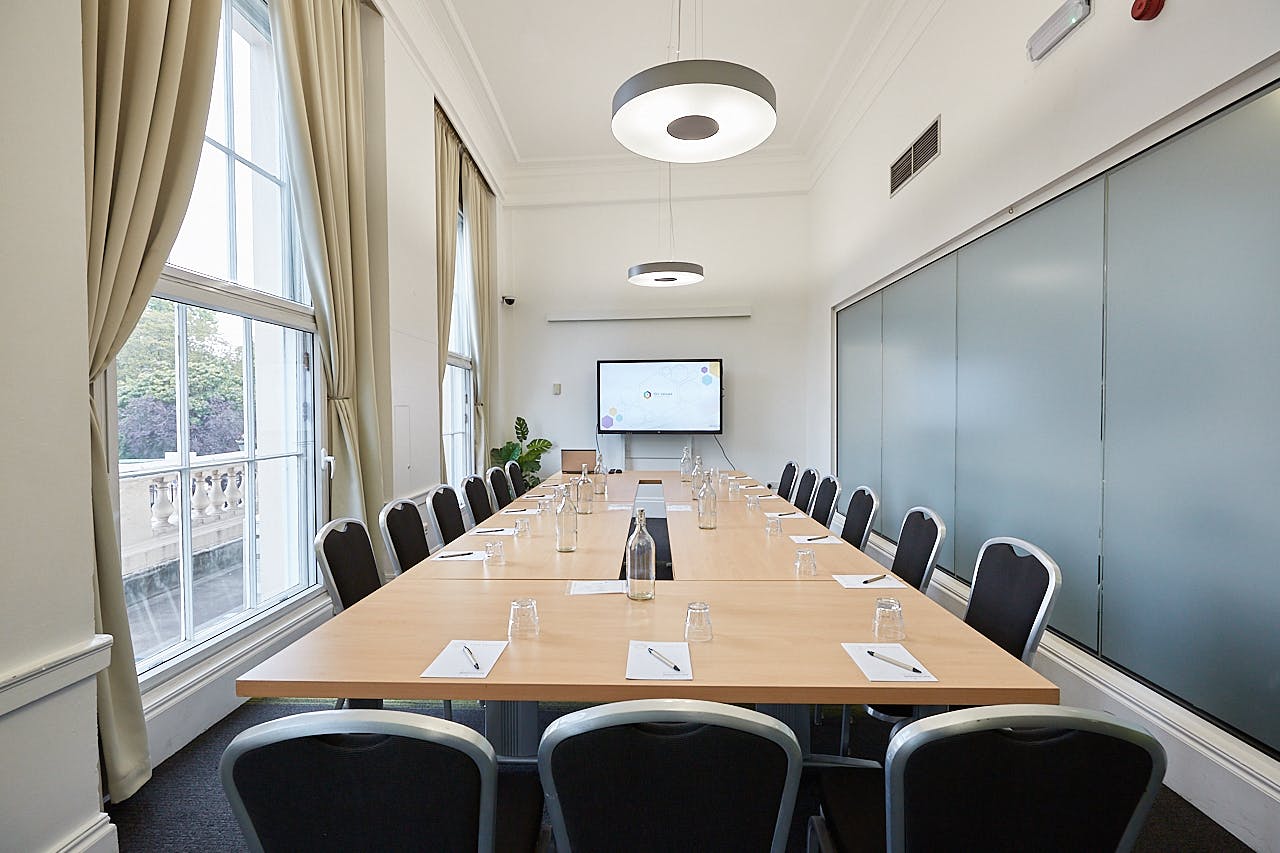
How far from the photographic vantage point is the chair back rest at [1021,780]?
37.8 inches

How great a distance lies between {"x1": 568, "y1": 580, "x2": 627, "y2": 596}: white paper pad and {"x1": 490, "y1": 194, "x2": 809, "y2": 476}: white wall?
16.9 ft

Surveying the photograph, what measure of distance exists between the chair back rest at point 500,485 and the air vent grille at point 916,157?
3.69m

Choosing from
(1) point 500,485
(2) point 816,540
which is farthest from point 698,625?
(1) point 500,485

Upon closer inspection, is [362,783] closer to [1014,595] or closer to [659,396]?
[1014,595]

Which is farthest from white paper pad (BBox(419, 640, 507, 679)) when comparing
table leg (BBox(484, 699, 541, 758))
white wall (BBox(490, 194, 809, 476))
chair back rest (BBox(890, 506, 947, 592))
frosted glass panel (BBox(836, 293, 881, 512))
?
white wall (BBox(490, 194, 809, 476))

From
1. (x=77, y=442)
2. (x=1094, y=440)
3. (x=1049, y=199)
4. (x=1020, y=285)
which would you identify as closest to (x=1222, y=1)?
(x=1049, y=199)

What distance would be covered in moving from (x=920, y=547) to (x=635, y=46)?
4281 millimetres

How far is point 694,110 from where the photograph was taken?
2.38 m

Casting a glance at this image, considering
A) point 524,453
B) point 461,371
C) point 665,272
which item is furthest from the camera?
point 524,453

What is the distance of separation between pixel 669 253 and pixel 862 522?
482 centimetres

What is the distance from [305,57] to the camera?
3.24 meters

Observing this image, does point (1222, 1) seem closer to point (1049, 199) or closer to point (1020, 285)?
point (1049, 199)

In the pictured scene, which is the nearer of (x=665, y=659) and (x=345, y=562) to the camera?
(x=665, y=659)

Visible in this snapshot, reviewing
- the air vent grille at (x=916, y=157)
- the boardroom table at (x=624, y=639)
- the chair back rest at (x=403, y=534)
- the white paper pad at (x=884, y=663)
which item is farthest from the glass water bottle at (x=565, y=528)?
the air vent grille at (x=916, y=157)
